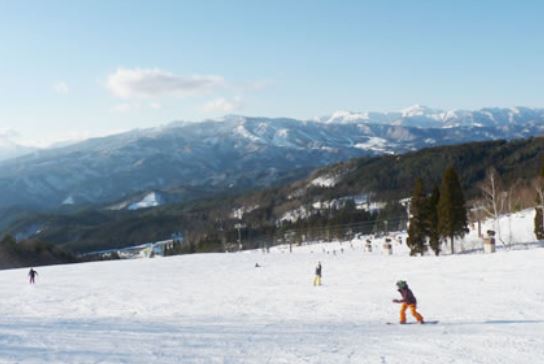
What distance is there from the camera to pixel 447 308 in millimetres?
19625

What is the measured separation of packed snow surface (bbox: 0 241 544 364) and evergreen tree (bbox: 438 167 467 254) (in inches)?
482

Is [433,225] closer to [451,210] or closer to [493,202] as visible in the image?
[451,210]

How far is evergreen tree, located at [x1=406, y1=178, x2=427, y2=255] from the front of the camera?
51250 millimetres

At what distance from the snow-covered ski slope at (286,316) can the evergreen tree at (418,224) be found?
1336 cm

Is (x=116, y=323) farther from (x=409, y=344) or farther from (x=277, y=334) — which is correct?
(x=409, y=344)

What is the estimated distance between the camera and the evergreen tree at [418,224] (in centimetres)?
5125

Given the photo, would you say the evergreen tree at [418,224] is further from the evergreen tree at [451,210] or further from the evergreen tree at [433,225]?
the evergreen tree at [451,210]

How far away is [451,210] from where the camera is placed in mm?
50094

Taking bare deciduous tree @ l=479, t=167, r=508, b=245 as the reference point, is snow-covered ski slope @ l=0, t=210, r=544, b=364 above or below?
below

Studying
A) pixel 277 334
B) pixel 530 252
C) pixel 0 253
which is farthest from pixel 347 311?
pixel 0 253

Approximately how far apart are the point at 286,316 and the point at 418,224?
34454mm

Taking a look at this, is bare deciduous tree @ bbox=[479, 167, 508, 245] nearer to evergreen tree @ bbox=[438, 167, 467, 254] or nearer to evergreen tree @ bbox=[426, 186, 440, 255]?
evergreen tree @ bbox=[438, 167, 467, 254]

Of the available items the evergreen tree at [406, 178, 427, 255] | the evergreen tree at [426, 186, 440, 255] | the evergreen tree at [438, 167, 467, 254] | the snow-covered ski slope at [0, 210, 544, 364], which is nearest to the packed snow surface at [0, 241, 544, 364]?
the snow-covered ski slope at [0, 210, 544, 364]

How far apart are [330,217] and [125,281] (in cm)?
11246
